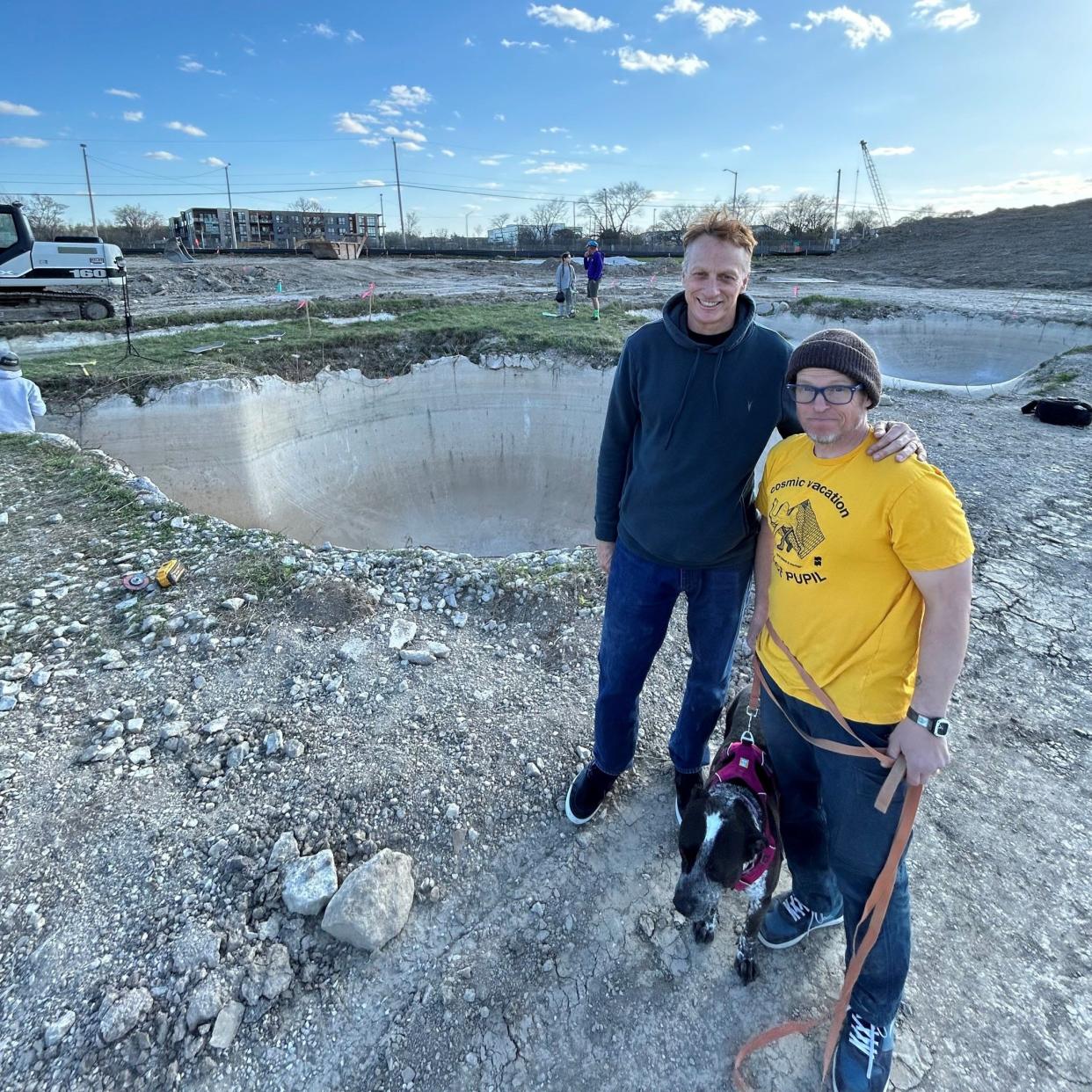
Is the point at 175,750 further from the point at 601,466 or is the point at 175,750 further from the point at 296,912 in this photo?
the point at 601,466

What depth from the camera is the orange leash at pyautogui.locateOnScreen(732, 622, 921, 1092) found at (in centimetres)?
153

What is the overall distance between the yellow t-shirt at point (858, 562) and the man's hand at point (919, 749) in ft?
0.19

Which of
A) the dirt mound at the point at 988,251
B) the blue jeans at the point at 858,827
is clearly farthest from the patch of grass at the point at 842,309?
the blue jeans at the point at 858,827

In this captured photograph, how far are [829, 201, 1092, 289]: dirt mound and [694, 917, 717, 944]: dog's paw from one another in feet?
89.9

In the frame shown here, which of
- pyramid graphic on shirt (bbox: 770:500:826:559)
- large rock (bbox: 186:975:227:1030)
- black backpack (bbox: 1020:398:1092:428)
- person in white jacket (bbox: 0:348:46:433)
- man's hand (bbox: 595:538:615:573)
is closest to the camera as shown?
pyramid graphic on shirt (bbox: 770:500:826:559)

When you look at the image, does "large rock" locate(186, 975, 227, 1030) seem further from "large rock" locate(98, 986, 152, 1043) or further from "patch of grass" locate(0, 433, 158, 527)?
"patch of grass" locate(0, 433, 158, 527)

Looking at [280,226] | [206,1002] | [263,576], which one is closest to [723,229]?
[206,1002]

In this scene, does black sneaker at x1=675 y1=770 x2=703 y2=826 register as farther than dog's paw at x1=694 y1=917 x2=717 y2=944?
Yes

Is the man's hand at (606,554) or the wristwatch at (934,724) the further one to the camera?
the man's hand at (606,554)

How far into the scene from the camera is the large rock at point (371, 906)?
2012 mm

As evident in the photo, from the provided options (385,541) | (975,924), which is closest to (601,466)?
(975,924)

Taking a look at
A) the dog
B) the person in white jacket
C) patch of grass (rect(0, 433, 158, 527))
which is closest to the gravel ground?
the dog

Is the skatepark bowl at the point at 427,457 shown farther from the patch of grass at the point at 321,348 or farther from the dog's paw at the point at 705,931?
the dog's paw at the point at 705,931

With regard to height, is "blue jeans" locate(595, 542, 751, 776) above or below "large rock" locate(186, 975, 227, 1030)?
above
